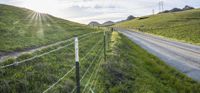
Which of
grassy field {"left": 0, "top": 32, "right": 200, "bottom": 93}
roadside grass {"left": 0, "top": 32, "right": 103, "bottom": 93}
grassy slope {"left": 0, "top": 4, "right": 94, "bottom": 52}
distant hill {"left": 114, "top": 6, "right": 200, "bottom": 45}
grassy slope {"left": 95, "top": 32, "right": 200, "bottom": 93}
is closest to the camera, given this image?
roadside grass {"left": 0, "top": 32, "right": 103, "bottom": 93}

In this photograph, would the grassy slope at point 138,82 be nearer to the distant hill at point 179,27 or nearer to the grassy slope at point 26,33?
the grassy slope at point 26,33

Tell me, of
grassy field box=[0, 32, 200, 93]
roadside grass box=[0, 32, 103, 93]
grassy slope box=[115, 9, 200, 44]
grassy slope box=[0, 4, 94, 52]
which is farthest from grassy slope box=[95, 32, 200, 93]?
grassy slope box=[115, 9, 200, 44]

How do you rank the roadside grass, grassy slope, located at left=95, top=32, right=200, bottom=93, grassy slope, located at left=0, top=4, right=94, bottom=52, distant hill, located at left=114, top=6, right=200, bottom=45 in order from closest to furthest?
the roadside grass → grassy slope, located at left=95, top=32, right=200, bottom=93 → grassy slope, located at left=0, top=4, right=94, bottom=52 → distant hill, located at left=114, top=6, right=200, bottom=45

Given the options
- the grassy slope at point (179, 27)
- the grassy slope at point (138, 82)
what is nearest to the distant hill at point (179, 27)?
the grassy slope at point (179, 27)

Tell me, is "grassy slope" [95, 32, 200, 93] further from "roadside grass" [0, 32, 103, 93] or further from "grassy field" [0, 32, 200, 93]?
"roadside grass" [0, 32, 103, 93]

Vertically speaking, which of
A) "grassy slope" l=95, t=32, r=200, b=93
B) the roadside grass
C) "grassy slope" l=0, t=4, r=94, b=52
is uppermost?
"grassy slope" l=0, t=4, r=94, b=52

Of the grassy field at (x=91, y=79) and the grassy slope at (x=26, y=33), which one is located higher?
the grassy slope at (x=26, y=33)

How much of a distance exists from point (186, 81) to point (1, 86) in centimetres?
850

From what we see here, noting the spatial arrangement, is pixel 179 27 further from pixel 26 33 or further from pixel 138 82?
pixel 138 82

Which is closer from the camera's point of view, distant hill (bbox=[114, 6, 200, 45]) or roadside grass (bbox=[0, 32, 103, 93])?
roadside grass (bbox=[0, 32, 103, 93])

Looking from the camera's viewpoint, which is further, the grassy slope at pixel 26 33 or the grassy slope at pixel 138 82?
the grassy slope at pixel 26 33

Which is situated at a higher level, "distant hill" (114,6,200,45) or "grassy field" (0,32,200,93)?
"distant hill" (114,6,200,45)

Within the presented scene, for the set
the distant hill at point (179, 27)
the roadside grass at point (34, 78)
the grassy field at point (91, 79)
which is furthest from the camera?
the distant hill at point (179, 27)

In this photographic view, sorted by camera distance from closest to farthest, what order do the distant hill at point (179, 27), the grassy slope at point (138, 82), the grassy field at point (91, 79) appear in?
1. the grassy field at point (91, 79)
2. the grassy slope at point (138, 82)
3. the distant hill at point (179, 27)
